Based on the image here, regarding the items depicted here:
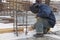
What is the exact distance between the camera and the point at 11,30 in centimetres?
866

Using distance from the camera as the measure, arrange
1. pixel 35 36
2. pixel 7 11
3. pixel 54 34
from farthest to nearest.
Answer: pixel 7 11
pixel 54 34
pixel 35 36

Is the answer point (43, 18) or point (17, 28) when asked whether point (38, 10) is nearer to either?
point (43, 18)

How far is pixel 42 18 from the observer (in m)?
8.12

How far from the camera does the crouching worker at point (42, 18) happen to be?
7.95 metres

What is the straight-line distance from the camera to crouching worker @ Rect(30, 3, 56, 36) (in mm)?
7953

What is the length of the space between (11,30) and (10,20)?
205 centimetres

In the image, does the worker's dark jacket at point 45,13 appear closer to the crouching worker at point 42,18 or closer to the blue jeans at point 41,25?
the crouching worker at point 42,18

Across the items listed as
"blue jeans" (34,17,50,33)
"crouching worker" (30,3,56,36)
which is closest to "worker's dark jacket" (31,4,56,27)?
"crouching worker" (30,3,56,36)

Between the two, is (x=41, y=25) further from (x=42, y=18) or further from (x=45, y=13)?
(x=45, y=13)

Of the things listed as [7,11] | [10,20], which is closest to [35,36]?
[10,20]

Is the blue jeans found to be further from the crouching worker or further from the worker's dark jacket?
the worker's dark jacket

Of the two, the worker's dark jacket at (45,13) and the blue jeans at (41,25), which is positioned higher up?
the worker's dark jacket at (45,13)

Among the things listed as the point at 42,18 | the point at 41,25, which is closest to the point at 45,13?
the point at 42,18

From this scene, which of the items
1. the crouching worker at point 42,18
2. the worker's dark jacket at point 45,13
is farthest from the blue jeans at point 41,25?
the worker's dark jacket at point 45,13
